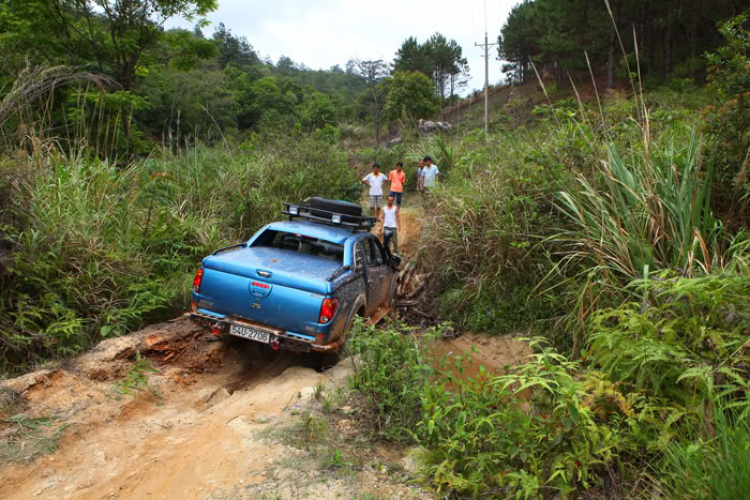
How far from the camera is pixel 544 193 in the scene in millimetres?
7625

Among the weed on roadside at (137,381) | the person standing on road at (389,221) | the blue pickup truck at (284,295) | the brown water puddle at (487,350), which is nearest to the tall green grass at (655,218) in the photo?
the brown water puddle at (487,350)

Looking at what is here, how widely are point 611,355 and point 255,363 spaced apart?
4305mm

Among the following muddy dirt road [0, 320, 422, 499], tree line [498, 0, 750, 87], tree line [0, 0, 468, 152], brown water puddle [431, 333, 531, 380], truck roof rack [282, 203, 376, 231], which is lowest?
brown water puddle [431, 333, 531, 380]

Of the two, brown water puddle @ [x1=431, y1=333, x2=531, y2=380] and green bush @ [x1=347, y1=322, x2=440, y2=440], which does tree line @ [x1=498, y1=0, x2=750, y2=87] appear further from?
green bush @ [x1=347, y1=322, x2=440, y2=440]

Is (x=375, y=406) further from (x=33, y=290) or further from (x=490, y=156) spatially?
(x=490, y=156)

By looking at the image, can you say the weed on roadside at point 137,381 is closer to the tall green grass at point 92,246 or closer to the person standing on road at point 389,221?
the tall green grass at point 92,246

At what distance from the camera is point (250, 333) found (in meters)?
5.61

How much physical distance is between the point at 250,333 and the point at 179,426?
1230mm

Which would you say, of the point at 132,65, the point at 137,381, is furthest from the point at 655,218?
the point at 132,65

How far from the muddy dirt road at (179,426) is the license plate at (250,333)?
49 cm

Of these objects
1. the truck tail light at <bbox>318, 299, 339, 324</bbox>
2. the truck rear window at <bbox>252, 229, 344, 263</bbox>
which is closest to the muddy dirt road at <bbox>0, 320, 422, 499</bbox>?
the truck tail light at <bbox>318, 299, 339, 324</bbox>

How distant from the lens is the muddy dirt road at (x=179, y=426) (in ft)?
11.7

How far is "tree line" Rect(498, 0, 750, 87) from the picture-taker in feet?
80.8

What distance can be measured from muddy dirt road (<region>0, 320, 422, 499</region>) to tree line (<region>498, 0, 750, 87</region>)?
21.7 meters
